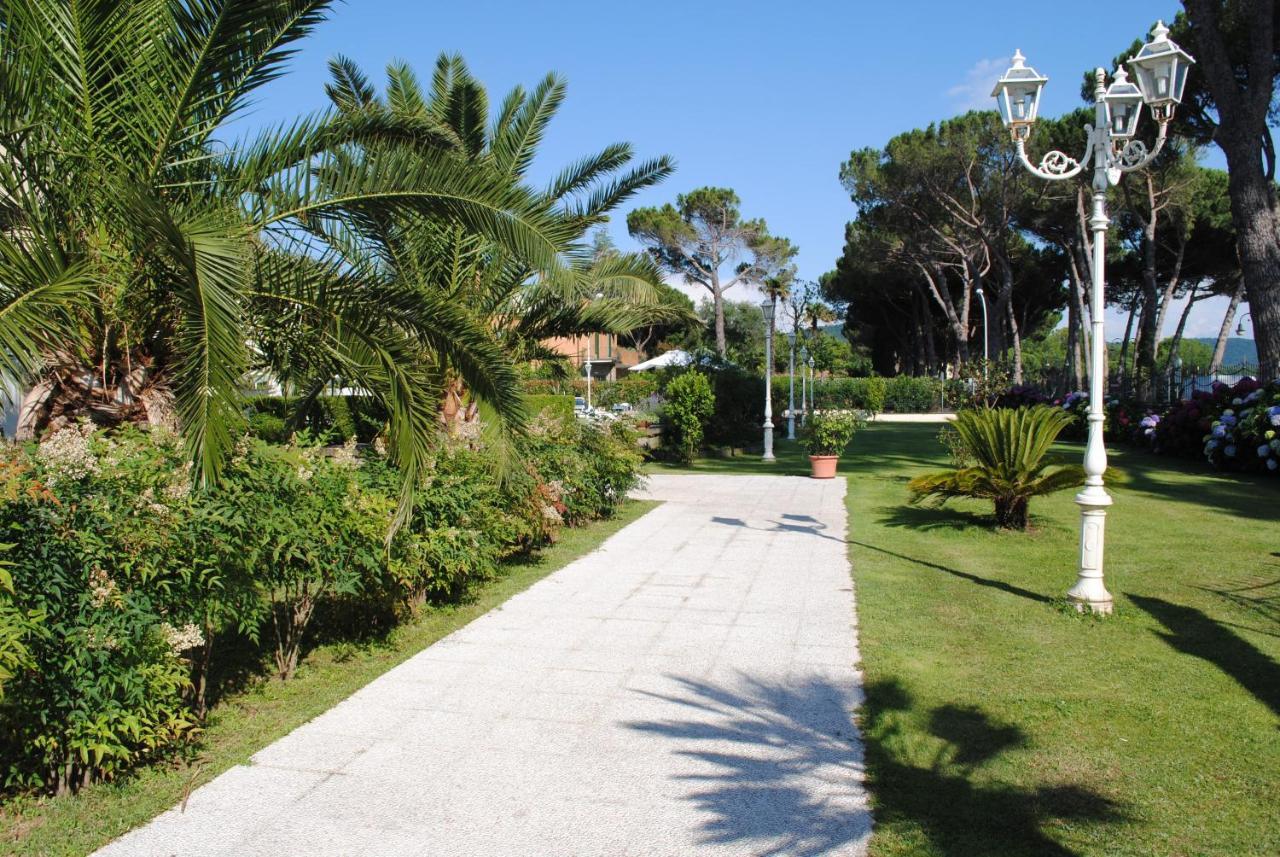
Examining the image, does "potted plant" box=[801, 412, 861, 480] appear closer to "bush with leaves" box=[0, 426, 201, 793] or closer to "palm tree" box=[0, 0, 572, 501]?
"palm tree" box=[0, 0, 572, 501]

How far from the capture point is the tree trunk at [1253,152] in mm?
14453

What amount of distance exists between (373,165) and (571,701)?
2.99 metres

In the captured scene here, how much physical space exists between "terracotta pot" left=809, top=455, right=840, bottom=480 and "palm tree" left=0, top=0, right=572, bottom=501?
10204mm

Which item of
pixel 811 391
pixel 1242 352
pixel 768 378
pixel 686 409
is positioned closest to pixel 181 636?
pixel 686 409

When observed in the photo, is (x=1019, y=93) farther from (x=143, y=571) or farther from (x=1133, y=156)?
(x=143, y=571)

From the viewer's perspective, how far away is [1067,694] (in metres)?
4.54

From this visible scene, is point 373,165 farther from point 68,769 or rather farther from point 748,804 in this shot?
point 748,804

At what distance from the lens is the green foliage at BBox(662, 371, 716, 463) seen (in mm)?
17359

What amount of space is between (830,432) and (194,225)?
1222 cm

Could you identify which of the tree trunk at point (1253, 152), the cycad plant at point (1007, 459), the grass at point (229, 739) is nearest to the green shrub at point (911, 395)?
the tree trunk at point (1253, 152)

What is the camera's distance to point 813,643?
555 centimetres

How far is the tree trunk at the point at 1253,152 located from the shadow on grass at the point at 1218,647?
38.8ft

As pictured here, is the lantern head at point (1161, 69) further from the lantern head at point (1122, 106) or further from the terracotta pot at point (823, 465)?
the terracotta pot at point (823, 465)

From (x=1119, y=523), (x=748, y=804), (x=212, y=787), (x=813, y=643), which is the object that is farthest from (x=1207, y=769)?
(x=1119, y=523)
